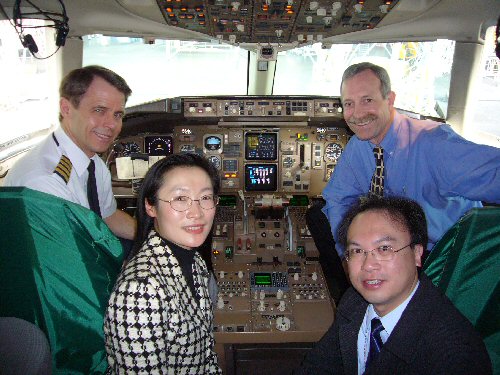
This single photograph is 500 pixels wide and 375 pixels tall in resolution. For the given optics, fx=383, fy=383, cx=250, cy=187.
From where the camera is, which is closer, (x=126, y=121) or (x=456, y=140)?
(x=456, y=140)

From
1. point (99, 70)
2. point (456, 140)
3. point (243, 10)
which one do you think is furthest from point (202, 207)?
point (243, 10)

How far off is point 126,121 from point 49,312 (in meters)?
2.30

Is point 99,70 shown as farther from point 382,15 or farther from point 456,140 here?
point 382,15

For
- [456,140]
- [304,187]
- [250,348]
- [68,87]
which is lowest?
[250,348]

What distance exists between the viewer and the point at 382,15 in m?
2.95

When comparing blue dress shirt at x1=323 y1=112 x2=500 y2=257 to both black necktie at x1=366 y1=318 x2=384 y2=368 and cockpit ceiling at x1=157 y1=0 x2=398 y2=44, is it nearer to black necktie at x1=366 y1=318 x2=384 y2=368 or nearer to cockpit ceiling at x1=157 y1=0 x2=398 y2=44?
black necktie at x1=366 y1=318 x2=384 y2=368

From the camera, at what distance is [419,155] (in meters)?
1.95

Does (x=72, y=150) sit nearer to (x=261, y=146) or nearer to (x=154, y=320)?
(x=154, y=320)

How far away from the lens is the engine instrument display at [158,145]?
3434 mm

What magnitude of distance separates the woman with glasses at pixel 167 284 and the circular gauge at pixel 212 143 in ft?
6.94

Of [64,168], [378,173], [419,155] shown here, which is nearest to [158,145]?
[64,168]

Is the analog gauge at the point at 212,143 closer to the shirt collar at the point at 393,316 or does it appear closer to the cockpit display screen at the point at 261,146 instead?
the cockpit display screen at the point at 261,146

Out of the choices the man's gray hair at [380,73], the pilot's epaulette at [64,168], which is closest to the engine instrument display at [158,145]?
the pilot's epaulette at [64,168]

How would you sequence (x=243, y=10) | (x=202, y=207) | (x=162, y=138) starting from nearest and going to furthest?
(x=202, y=207) → (x=243, y=10) → (x=162, y=138)
